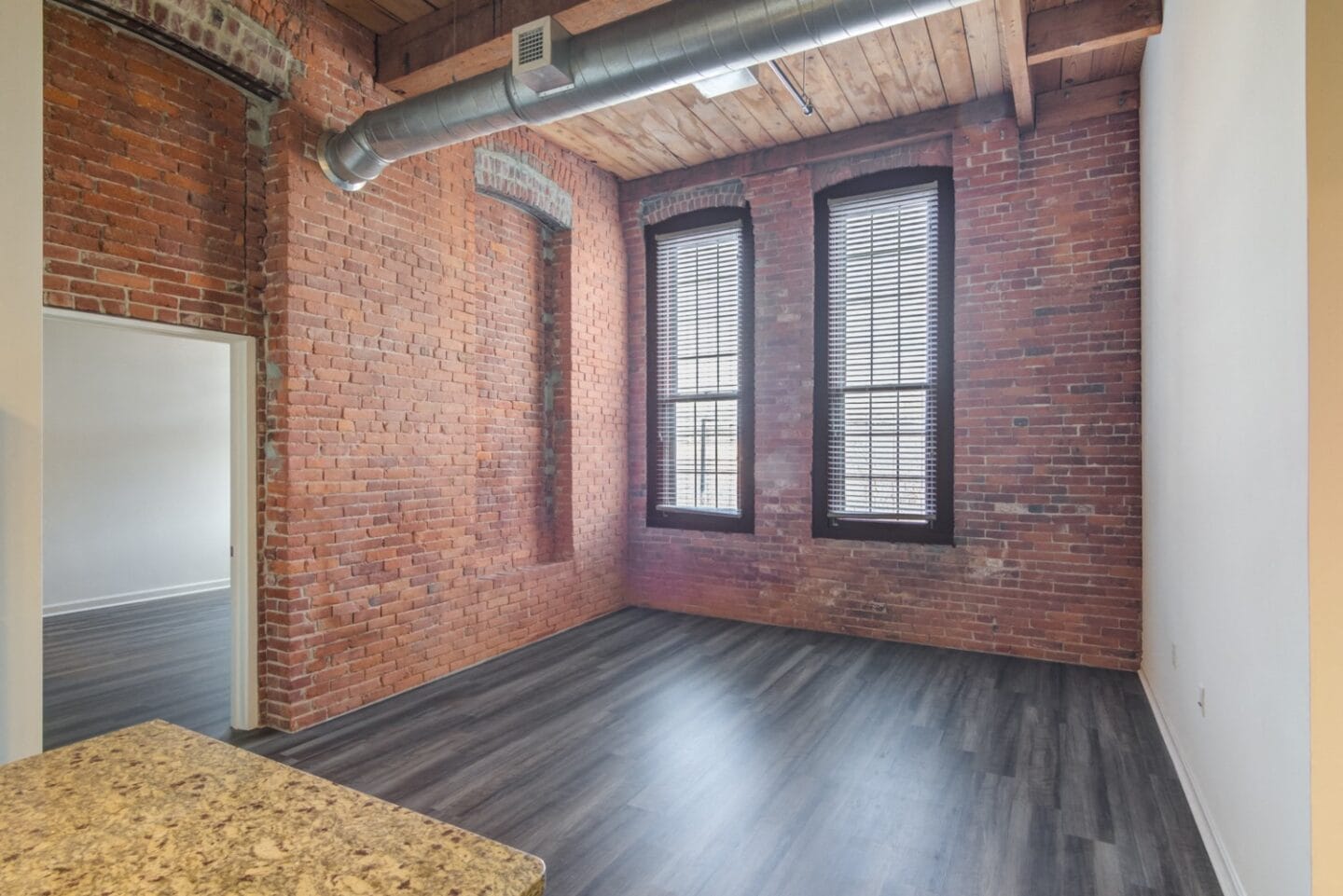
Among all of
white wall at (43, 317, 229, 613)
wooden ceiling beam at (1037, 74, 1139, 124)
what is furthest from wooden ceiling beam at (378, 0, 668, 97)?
white wall at (43, 317, 229, 613)

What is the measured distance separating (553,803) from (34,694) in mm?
1835

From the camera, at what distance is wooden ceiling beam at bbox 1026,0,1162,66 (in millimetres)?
3521

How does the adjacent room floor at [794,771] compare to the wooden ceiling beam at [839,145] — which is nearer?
the adjacent room floor at [794,771]

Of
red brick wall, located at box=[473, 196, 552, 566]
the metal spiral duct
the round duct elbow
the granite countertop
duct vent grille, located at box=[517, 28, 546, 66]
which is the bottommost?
A: the granite countertop

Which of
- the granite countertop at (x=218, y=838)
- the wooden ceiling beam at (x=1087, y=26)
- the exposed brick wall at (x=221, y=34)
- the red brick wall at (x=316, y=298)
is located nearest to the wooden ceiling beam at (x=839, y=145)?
the wooden ceiling beam at (x=1087, y=26)

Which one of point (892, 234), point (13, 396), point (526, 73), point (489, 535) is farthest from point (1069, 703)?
point (13, 396)

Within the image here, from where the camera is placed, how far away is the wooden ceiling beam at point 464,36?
3314 millimetres

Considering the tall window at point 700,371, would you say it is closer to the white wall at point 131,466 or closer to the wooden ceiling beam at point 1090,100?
the wooden ceiling beam at point 1090,100

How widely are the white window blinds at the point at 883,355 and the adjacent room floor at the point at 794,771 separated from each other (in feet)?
3.99

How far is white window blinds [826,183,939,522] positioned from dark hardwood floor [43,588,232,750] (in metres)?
4.25

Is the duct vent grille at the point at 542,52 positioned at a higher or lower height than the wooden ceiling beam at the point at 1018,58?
lower

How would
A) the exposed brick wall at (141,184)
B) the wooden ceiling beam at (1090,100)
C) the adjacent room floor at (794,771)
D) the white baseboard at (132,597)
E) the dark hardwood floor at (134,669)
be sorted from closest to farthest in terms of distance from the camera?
the adjacent room floor at (794,771), the exposed brick wall at (141,184), the dark hardwood floor at (134,669), the wooden ceiling beam at (1090,100), the white baseboard at (132,597)

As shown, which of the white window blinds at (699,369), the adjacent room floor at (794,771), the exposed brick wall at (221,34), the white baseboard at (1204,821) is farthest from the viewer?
the white window blinds at (699,369)

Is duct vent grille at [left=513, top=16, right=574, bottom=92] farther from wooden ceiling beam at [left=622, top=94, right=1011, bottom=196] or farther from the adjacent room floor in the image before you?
the adjacent room floor
